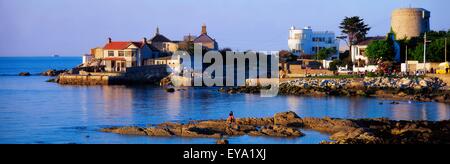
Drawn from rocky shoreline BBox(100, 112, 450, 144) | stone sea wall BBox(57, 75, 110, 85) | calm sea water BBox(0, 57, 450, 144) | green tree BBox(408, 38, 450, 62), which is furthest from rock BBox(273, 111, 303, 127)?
stone sea wall BBox(57, 75, 110, 85)

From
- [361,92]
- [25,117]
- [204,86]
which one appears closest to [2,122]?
[25,117]

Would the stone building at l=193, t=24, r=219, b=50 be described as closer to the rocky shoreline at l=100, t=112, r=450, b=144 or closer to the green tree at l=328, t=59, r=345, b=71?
the green tree at l=328, t=59, r=345, b=71

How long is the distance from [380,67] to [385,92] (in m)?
11.5

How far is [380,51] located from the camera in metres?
63.9

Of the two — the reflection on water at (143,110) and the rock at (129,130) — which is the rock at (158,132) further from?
the reflection on water at (143,110)

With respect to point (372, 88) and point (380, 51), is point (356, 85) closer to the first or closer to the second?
point (372, 88)

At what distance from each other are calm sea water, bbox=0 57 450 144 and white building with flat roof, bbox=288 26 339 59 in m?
24.1

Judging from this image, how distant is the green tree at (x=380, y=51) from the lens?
210ft

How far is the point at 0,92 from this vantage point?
5991 centimetres

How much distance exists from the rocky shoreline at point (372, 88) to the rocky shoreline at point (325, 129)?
52.1 feet

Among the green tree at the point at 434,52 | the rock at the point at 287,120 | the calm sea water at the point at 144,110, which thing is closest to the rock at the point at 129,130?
the calm sea water at the point at 144,110

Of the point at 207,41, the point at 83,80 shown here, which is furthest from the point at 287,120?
the point at 207,41

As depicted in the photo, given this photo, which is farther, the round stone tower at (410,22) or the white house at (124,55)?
the round stone tower at (410,22)
